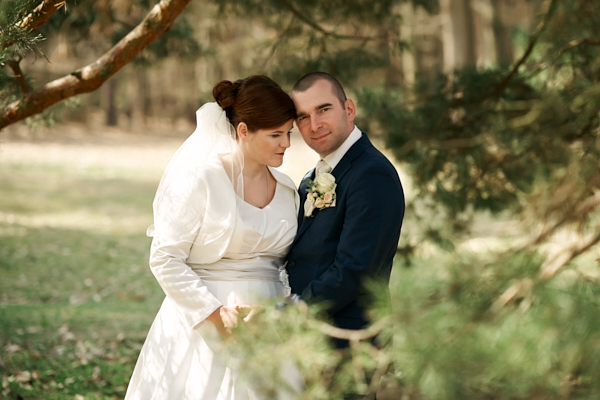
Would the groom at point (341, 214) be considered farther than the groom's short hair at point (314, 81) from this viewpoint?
No

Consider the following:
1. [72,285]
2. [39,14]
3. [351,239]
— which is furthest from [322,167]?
[72,285]

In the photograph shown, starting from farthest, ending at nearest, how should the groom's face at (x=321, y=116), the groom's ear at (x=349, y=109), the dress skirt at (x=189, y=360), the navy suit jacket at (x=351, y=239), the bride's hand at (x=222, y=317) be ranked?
1. the groom's ear at (x=349, y=109)
2. the groom's face at (x=321, y=116)
3. the dress skirt at (x=189, y=360)
4. the bride's hand at (x=222, y=317)
5. the navy suit jacket at (x=351, y=239)

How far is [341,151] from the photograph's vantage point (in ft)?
10.0

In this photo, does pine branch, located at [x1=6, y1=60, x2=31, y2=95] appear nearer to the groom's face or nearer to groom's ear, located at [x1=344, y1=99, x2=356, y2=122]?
the groom's face

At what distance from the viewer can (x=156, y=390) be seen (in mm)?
2945

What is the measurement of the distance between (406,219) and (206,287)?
10.1ft

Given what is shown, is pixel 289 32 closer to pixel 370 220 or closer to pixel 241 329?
pixel 370 220

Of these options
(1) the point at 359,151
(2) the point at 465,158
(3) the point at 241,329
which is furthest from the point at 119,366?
(3) the point at 241,329

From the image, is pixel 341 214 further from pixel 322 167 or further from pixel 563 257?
pixel 563 257

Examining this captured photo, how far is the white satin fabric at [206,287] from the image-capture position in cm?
279

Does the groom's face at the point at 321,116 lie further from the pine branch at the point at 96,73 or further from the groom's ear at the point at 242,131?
the pine branch at the point at 96,73

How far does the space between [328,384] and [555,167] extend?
3.94 meters

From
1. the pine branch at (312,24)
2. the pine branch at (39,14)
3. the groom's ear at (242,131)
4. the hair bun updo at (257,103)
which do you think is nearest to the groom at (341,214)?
the hair bun updo at (257,103)

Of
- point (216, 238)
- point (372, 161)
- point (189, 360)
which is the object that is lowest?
point (189, 360)
